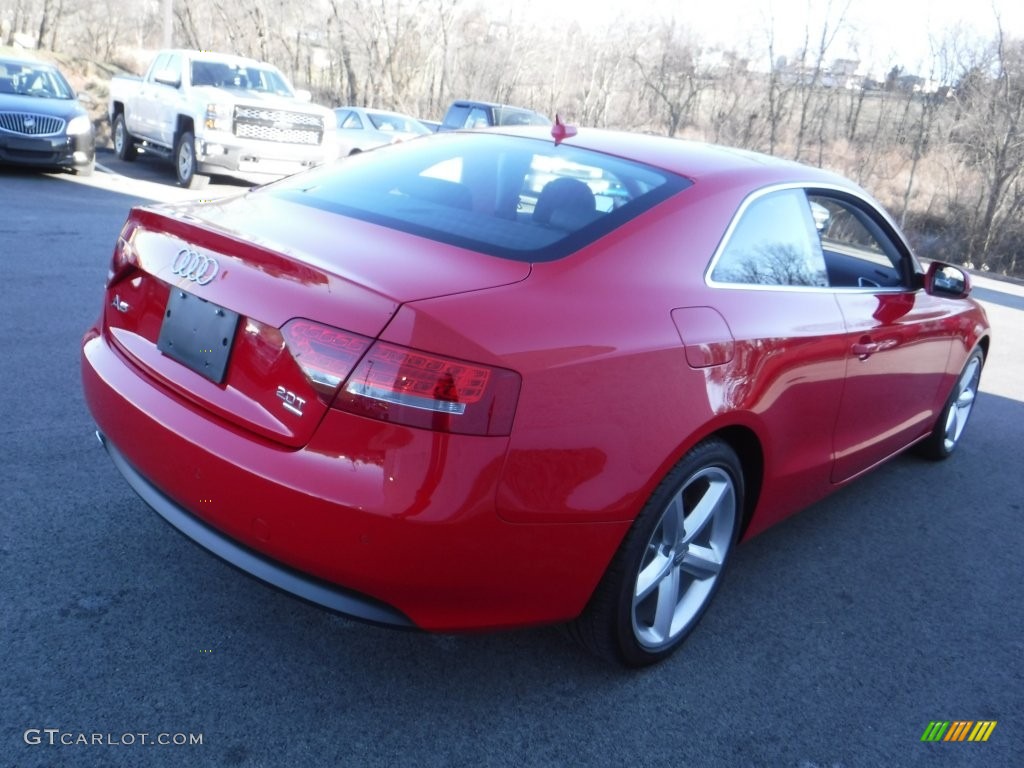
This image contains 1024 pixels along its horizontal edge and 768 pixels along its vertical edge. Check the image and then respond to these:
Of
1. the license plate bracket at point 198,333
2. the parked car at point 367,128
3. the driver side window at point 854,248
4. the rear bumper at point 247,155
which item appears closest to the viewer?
the license plate bracket at point 198,333

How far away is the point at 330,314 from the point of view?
212 cm

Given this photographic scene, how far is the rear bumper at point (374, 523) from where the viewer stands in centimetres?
205

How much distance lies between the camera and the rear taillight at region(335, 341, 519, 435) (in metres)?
2.04

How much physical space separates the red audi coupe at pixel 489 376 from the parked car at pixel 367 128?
15.3 metres

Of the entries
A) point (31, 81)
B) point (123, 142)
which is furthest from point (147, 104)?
point (31, 81)

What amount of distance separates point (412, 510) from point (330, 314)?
0.51 m

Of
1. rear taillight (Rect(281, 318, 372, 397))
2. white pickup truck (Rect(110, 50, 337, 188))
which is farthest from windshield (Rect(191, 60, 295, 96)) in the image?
rear taillight (Rect(281, 318, 372, 397))

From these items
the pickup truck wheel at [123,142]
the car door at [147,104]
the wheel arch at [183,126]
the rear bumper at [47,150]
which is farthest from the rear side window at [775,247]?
the pickup truck wheel at [123,142]

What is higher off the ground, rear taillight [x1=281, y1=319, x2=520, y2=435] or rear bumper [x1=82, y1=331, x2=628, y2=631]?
rear taillight [x1=281, y1=319, x2=520, y2=435]

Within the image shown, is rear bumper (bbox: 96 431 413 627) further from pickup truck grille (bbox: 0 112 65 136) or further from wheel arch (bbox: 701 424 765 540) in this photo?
pickup truck grille (bbox: 0 112 65 136)

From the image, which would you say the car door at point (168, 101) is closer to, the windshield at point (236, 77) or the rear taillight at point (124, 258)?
the windshield at point (236, 77)

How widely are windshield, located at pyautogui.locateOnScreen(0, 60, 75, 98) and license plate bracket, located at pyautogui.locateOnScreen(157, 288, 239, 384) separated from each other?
12.0 m

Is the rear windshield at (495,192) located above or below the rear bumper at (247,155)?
above

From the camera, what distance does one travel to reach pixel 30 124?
1166 cm
